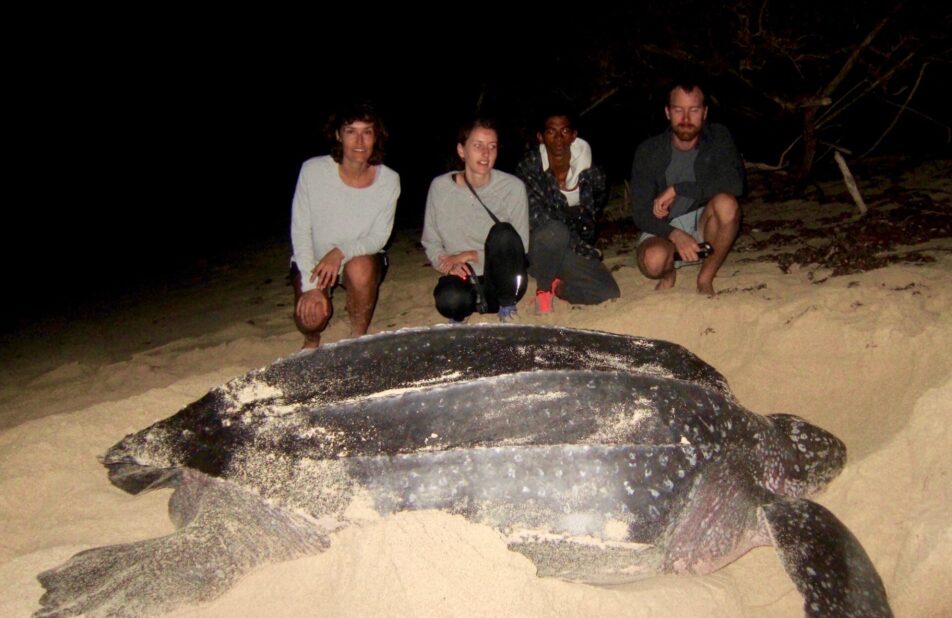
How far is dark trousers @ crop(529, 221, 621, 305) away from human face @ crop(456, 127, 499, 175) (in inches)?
18.7

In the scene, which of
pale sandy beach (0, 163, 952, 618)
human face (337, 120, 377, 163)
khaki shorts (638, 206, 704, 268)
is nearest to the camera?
pale sandy beach (0, 163, 952, 618)

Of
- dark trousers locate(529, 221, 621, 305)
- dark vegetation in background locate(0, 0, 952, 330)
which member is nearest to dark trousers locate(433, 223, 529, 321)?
dark trousers locate(529, 221, 621, 305)

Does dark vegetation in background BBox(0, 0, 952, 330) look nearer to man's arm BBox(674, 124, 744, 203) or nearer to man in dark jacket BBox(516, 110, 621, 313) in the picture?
man's arm BBox(674, 124, 744, 203)

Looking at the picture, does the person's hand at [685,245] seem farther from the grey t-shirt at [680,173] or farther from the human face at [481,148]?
the human face at [481,148]

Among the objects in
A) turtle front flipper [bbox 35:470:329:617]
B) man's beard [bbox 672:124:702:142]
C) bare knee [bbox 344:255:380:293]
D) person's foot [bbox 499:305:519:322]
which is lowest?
turtle front flipper [bbox 35:470:329:617]

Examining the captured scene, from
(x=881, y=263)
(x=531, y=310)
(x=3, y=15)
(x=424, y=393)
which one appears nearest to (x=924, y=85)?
(x=881, y=263)

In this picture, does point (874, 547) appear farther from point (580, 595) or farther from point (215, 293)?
point (215, 293)

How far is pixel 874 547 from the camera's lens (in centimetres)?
159

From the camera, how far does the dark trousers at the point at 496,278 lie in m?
2.91

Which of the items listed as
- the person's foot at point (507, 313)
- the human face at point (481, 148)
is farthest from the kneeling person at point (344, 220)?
the person's foot at point (507, 313)

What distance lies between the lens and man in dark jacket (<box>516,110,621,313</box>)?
3084mm

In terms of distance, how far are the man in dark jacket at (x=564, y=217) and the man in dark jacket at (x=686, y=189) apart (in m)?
0.25

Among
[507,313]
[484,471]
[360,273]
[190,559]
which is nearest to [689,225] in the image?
[507,313]

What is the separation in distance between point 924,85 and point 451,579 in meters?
13.0
